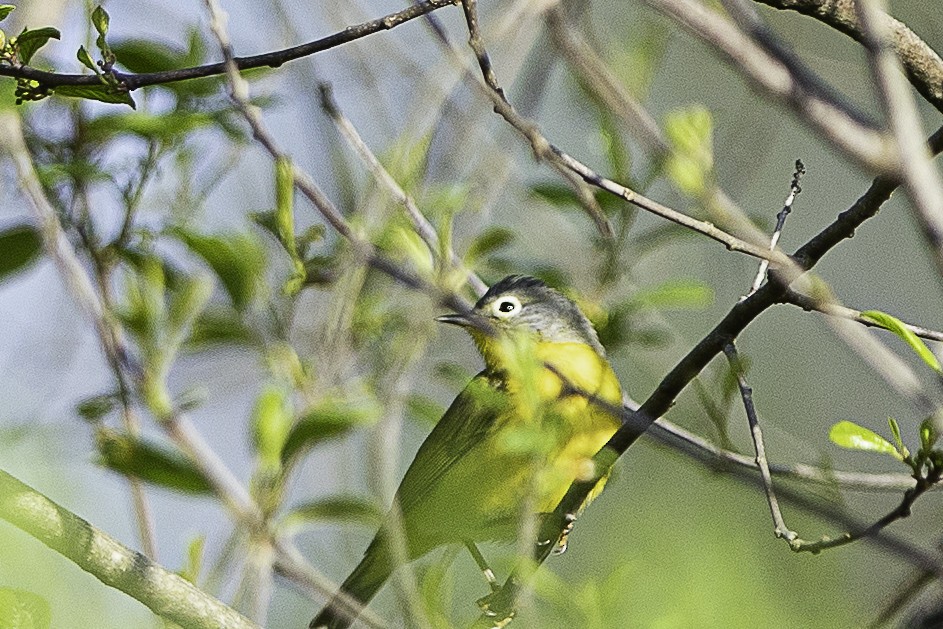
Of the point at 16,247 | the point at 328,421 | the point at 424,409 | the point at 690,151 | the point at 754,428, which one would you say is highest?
the point at 690,151

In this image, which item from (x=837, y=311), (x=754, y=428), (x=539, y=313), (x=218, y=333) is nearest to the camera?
(x=837, y=311)

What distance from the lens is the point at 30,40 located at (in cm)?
256

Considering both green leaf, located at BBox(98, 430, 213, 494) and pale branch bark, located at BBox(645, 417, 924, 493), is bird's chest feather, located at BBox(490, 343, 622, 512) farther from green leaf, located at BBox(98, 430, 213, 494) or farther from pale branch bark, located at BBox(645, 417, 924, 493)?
green leaf, located at BBox(98, 430, 213, 494)

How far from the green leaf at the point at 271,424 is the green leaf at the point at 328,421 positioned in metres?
0.04

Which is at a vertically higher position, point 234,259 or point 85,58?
point 85,58

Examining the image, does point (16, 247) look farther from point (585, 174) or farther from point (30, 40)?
point (585, 174)

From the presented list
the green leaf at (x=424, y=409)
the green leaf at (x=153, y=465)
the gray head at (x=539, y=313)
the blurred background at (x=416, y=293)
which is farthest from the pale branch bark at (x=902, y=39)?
the gray head at (x=539, y=313)

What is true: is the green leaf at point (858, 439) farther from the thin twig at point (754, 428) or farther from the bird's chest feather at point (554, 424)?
the bird's chest feather at point (554, 424)

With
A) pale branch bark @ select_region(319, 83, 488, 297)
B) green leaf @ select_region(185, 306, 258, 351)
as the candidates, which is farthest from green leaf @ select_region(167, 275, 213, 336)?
pale branch bark @ select_region(319, 83, 488, 297)

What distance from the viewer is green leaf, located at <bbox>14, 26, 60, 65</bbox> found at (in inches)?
98.8

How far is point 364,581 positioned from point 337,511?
1.18 metres

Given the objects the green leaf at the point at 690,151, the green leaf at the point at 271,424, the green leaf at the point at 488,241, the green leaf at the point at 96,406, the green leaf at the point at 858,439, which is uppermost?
the green leaf at the point at 690,151

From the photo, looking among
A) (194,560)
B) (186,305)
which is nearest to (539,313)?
(186,305)

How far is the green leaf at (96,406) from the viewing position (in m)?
4.02
